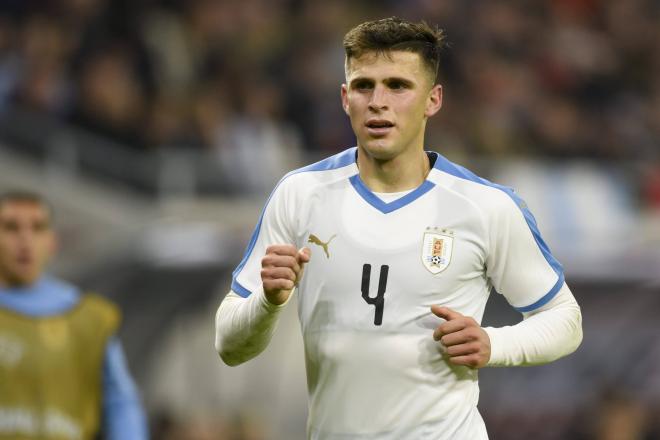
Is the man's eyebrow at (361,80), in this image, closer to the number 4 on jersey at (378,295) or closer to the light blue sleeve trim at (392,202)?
the light blue sleeve trim at (392,202)

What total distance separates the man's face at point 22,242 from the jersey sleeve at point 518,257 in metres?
2.37

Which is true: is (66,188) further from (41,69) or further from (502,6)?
(502,6)

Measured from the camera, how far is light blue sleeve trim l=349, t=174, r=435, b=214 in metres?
Result: 4.54

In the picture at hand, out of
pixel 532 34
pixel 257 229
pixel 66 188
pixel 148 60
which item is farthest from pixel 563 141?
pixel 257 229

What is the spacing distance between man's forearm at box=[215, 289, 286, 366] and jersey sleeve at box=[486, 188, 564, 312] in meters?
0.68

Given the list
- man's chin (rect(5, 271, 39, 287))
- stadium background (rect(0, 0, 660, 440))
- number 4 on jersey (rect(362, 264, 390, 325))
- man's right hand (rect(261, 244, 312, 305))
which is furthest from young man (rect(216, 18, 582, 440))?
stadium background (rect(0, 0, 660, 440))

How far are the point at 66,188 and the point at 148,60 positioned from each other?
5.10ft

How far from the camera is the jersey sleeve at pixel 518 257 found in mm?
4496

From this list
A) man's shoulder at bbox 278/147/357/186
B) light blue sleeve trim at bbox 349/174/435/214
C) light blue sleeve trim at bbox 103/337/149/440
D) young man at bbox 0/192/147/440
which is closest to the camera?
light blue sleeve trim at bbox 349/174/435/214

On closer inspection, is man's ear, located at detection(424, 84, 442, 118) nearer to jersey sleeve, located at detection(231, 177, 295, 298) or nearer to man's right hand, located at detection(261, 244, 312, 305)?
jersey sleeve, located at detection(231, 177, 295, 298)

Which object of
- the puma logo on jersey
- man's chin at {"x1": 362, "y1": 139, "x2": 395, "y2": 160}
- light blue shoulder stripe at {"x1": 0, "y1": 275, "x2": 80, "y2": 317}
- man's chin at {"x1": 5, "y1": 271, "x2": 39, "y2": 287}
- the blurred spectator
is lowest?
light blue shoulder stripe at {"x1": 0, "y1": 275, "x2": 80, "y2": 317}

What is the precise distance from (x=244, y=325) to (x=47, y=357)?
203 centimetres

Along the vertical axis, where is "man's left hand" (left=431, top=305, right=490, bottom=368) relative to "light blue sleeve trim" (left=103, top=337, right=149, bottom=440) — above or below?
above

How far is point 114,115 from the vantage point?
11.5m
